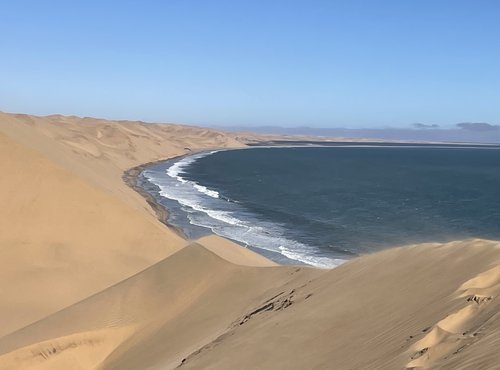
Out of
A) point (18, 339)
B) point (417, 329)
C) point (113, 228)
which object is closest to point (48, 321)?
point (18, 339)

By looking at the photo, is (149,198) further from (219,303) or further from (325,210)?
(219,303)

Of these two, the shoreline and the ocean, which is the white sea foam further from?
Result: the shoreline

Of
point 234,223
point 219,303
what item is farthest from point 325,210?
point 219,303

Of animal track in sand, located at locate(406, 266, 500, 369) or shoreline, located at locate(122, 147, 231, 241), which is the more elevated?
animal track in sand, located at locate(406, 266, 500, 369)

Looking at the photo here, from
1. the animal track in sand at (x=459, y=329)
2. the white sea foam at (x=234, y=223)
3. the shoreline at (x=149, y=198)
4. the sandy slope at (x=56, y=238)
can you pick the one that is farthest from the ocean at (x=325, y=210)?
the animal track in sand at (x=459, y=329)

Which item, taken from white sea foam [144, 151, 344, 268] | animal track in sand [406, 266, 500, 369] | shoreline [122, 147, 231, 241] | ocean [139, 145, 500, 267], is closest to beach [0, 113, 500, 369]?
animal track in sand [406, 266, 500, 369]

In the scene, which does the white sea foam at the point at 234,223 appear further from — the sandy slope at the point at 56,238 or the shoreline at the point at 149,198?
the sandy slope at the point at 56,238

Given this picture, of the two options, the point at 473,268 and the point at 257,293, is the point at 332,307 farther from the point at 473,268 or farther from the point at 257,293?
the point at 257,293
